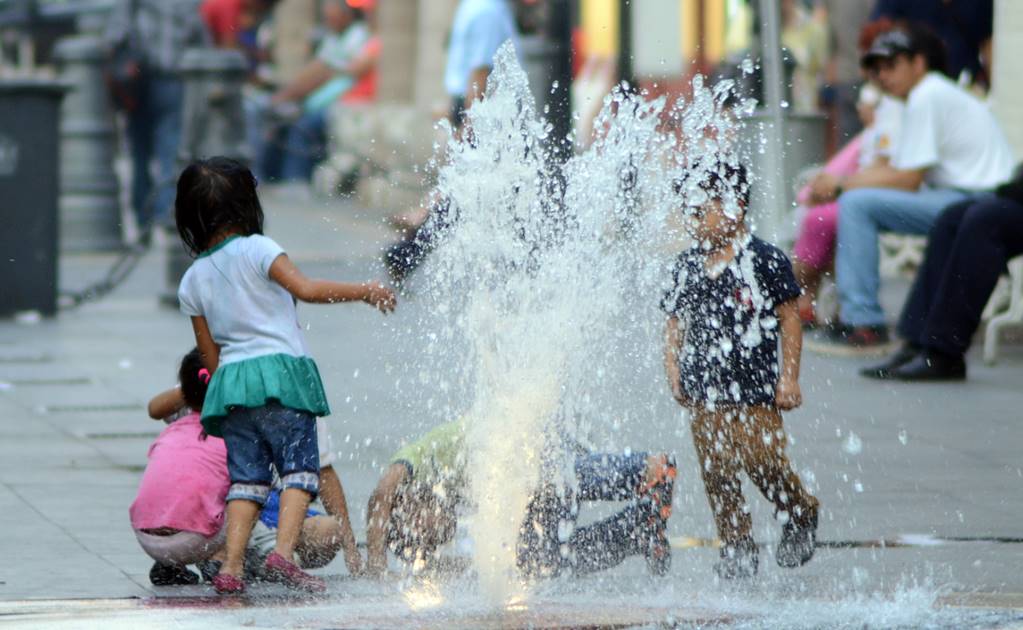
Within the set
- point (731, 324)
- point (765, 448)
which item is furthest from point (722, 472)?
point (731, 324)

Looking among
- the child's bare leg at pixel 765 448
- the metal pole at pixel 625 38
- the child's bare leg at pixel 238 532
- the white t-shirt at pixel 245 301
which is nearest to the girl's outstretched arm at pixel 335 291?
the white t-shirt at pixel 245 301

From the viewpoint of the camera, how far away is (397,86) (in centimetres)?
2188

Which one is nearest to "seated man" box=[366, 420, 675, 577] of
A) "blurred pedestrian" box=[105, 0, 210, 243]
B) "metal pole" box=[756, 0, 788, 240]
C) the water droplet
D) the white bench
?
the water droplet

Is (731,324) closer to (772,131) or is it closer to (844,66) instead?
(772,131)

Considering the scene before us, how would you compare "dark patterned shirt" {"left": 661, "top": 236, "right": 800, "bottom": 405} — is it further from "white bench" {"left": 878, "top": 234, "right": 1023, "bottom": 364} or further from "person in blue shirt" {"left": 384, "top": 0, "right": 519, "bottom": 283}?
"person in blue shirt" {"left": 384, "top": 0, "right": 519, "bottom": 283}

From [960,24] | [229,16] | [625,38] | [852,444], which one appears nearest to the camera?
[852,444]

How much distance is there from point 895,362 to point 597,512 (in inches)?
125

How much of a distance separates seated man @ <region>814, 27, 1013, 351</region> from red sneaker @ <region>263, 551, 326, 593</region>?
502 centimetres

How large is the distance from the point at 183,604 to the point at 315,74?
19.5m

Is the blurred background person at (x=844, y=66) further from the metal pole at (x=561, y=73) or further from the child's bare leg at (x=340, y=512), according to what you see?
the child's bare leg at (x=340, y=512)

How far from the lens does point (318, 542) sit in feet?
18.7

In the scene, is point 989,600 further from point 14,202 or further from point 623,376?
point 14,202

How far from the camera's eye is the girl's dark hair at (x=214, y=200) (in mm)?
5574

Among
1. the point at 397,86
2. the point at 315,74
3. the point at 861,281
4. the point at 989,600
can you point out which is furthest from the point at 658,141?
the point at 315,74
